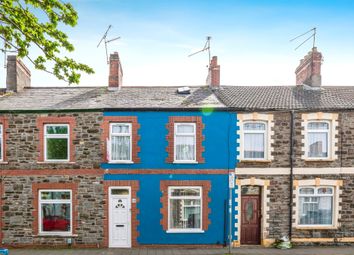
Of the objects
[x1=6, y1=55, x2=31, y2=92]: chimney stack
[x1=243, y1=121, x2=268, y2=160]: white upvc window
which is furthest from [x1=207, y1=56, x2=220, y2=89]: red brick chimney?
[x1=6, y1=55, x2=31, y2=92]: chimney stack

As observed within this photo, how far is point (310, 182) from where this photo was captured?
534 inches

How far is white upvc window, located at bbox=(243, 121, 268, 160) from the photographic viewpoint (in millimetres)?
13906

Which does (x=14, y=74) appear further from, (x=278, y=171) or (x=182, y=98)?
(x=278, y=171)

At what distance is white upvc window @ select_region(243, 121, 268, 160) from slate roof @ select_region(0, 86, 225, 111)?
181cm

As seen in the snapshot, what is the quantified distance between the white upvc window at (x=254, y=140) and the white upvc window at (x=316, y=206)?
265cm

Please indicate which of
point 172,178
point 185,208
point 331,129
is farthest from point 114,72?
point 331,129

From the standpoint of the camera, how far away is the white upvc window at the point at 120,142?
13.7 m

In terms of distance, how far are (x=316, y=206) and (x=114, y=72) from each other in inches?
497

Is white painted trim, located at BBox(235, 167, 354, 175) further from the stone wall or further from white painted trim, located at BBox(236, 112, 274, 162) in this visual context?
the stone wall

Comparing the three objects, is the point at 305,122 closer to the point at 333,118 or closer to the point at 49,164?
the point at 333,118

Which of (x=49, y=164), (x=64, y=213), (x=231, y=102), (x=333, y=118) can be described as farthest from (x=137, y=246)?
(x=333, y=118)

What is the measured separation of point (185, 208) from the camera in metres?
13.7

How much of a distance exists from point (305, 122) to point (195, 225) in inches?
287

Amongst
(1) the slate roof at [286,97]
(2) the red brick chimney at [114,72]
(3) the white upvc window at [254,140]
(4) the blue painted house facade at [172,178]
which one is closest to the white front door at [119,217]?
(4) the blue painted house facade at [172,178]
